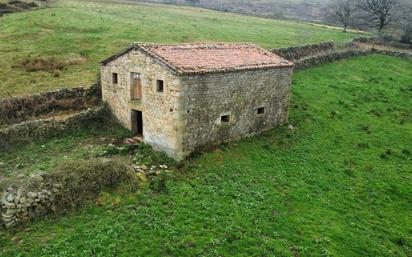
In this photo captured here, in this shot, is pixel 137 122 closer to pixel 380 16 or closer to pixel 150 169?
pixel 150 169

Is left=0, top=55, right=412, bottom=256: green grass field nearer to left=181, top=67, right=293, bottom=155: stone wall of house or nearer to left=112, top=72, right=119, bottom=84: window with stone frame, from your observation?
left=181, top=67, right=293, bottom=155: stone wall of house

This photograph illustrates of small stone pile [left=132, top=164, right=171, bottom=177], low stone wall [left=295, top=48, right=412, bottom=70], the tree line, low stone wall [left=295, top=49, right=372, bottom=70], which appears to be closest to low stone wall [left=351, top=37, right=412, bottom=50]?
the tree line

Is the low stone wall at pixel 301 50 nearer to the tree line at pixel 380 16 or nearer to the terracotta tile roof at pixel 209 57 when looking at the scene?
the terracotta tile roof at pixel 209 57

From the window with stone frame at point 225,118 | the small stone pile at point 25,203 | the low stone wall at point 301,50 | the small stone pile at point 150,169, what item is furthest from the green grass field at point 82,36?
the small stone pile at point 25,203

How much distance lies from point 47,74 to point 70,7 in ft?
83.5

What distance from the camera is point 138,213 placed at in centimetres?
1530

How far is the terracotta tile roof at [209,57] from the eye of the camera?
19578mm

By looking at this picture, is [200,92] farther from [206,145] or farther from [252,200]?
[252,200]

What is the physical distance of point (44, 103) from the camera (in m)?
22.6

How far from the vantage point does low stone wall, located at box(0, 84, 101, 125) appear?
69.1 feet

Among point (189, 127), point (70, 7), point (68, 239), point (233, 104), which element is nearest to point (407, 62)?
point (233, 104)

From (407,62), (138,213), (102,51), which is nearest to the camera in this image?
(138,213)

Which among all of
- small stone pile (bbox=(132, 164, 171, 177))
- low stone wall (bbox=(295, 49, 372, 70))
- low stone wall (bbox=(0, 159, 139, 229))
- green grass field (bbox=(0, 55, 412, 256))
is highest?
low stone wall (bbox=(295, 49, 372, 70))

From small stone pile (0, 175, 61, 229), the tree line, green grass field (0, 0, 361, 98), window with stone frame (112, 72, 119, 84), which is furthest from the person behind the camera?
the tree line
